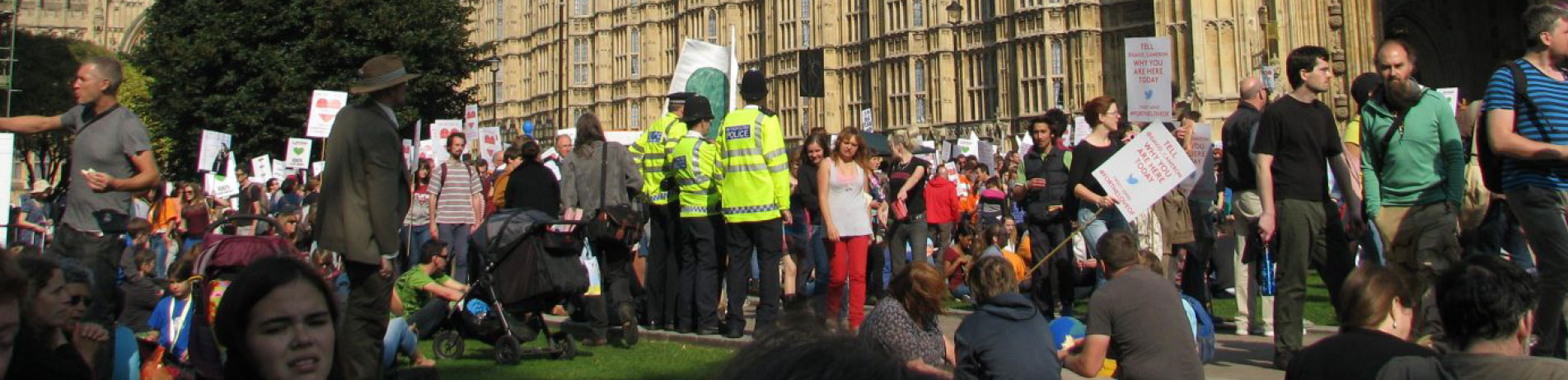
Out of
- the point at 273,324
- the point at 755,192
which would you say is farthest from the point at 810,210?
the point at 273,324

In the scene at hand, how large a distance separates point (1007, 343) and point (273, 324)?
3398 millimetres

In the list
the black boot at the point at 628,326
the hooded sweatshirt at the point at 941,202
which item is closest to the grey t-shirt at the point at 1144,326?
the black boot at the point at 628,326

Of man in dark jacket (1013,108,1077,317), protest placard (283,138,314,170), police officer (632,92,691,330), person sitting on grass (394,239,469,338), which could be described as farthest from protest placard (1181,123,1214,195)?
protest placard (283,138,314,170)

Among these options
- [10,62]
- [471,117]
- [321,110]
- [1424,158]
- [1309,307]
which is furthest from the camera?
[10,62]

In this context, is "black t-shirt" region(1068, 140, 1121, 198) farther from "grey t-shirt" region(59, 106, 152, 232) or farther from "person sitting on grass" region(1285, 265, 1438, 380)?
"grey t-shirt" region(59, 106, 152, 232)

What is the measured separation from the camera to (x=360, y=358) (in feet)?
20.5

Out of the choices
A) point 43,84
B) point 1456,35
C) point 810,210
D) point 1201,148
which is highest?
point 43,84

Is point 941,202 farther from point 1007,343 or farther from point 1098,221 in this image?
point 1007,343

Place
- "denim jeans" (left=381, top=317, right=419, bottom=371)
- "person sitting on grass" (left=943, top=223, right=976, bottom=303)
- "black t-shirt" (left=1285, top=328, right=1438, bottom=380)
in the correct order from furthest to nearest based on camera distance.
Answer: "person sitting on grass" (left=943, top=223, right=976, bottom=303) < "denim jeans" (left=381, top=317, right=419, bottom=371) < "black t-shirt" (left=1285, top=328, right=1438, bottom=380)

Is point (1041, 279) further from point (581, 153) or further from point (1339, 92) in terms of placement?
point (1339, 92)

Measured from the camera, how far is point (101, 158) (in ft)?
23.3

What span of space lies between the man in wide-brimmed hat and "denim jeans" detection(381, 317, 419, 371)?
4.94 ft

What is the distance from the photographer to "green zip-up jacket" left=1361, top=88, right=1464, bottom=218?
7.19 meters

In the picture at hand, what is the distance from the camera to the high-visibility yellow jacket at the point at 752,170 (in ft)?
32.1
